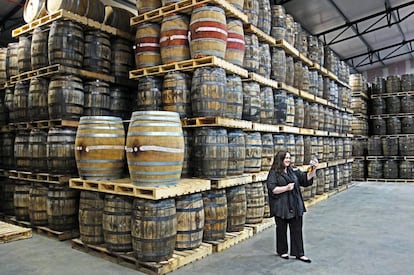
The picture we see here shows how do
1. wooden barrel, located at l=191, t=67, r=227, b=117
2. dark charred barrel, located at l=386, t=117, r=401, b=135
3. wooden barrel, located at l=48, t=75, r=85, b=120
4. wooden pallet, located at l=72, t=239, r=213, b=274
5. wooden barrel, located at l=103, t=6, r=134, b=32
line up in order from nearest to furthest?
wooden pallet, located at l=72, t=239, r=213, b=274, wooden barrel, located at l=191, t=67, r=227, b=117, wooden barrel, located at l=48, t=75, r=85, b=120, wooden barrel, located at l=103, t=6, r=134, b=32, dark charred barrel, located at l=386, t=117, r=401, b=135

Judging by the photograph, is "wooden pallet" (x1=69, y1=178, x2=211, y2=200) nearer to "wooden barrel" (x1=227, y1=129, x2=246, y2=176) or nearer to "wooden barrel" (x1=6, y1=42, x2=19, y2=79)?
"wooden barrel" (x1=227, y1=129, x2=246, y2=176)

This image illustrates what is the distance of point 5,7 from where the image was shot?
12750 millimetres

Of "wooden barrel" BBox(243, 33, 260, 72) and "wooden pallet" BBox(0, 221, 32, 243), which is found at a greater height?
"wooden barrel" BBox(243, 33, 260, 72)

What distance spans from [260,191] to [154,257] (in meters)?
2.65

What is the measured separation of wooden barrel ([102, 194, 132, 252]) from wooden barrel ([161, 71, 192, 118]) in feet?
5.71

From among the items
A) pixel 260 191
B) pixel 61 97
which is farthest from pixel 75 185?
pixel 260 191

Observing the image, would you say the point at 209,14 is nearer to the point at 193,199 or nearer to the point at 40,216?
the point at 193,199

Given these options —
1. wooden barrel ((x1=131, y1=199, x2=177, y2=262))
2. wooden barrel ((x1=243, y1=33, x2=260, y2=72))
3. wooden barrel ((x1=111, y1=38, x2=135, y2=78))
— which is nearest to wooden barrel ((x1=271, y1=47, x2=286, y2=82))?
wooden barrel ((x1=243, y1=33, x2=260, y2=72))

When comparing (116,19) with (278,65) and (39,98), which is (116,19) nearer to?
(39,98)

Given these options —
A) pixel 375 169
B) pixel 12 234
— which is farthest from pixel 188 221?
pixel 375 169

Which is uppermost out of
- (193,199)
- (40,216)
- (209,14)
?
(209,14)

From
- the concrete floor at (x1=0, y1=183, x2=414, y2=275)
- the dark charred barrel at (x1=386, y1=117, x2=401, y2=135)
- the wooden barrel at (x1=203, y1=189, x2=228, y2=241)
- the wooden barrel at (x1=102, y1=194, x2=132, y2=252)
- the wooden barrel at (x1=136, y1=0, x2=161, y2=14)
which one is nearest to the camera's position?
the concrete floor at (x1=0, y1=183, x2=414, y2=275)

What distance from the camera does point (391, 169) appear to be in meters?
15.6

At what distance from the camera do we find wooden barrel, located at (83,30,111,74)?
6625mm
